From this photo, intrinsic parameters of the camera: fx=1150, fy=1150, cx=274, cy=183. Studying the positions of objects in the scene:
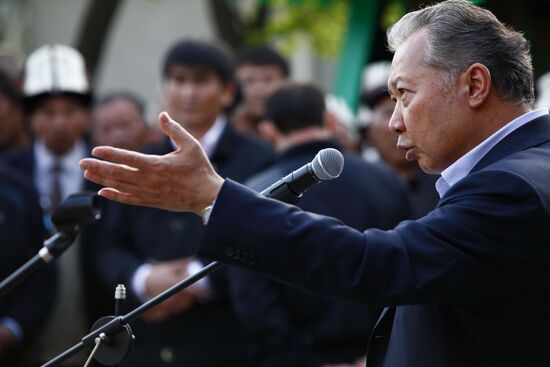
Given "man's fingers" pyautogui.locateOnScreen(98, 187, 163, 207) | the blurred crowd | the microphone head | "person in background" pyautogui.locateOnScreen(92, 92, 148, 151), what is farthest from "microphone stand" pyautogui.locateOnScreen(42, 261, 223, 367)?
"person in background" pyautogui.locateOnScreen(92, 92, 148, 151)

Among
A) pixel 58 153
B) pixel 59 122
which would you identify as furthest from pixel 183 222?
pixel 59 122

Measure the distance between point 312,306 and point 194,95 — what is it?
1.54 meters

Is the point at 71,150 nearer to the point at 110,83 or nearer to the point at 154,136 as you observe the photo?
the point at 154,136

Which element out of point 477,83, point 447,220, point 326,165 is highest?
point 477,83

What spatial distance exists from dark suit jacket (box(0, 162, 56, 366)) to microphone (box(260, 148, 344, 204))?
3.73m

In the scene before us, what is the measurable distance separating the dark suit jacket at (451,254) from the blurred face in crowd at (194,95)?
11.6ft

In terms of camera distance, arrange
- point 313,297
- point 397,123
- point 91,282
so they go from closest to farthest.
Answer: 1. point 397,123
2. point 313,297
3. point 91,282

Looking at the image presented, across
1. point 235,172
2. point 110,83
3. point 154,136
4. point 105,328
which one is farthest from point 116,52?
point 105,328

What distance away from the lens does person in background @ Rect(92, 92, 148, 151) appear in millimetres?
8125

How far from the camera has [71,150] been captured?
7.33m

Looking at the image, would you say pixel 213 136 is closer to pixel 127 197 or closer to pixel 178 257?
pixel 178 257

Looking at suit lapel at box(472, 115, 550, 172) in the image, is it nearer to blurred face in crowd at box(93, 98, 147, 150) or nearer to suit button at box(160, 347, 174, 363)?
suit button at box(160, 347, 174, 363)

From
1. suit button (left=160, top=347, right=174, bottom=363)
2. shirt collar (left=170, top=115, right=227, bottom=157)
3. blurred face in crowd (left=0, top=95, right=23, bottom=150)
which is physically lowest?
suit button (left=160, top=347, right=174, bottom=363)

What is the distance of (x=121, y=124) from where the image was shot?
8180mm
